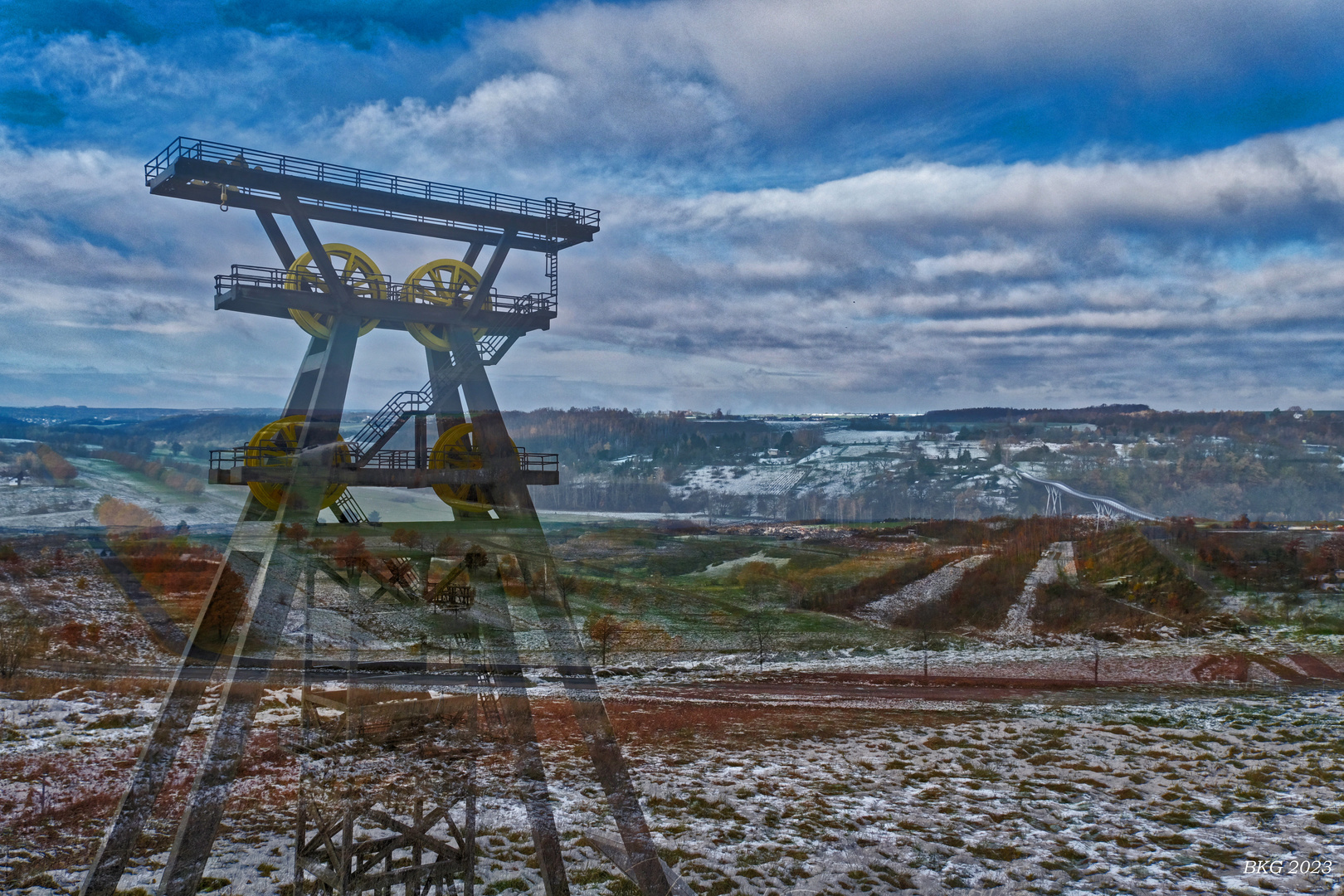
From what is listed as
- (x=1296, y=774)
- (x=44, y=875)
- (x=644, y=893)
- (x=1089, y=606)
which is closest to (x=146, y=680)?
(x=44, y=875)

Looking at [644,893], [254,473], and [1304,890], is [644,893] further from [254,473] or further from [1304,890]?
[1304,890]

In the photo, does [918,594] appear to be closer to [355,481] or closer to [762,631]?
[762,631]

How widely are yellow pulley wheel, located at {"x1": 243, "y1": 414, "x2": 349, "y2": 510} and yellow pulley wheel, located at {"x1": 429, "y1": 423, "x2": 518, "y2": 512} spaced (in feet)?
3.73

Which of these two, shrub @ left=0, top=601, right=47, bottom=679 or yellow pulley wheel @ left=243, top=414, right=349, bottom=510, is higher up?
yellow pulley wheel @ left=243, top=414, right=349, bottom=510

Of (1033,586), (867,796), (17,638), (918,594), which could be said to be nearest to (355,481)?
(867,796)

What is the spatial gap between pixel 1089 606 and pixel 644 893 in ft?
148

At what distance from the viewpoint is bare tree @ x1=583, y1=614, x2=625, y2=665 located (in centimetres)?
3614

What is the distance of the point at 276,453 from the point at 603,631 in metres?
27.4

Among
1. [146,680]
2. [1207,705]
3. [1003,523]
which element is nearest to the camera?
[146,680]

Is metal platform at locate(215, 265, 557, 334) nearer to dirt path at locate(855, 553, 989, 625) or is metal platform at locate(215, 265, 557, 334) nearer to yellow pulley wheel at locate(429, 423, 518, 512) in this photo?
yellow pulley wheel at locate(429, 423, 518, 512)

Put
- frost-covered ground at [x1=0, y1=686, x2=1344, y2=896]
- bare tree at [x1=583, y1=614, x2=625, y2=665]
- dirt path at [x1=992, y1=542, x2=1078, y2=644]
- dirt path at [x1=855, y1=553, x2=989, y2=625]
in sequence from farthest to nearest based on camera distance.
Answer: dirt path at [x1=855, y1=553, x2=989, y2=625] < dirt path at [x1=992, y1=542, x2=1078, y2=644] < bare tree at [x1=583, y1=614, x2=625, y2=665] < frost-covered ground at [x1=0, y1=686, x2=1344, y2=896]

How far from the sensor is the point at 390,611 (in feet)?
117

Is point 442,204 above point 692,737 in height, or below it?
above

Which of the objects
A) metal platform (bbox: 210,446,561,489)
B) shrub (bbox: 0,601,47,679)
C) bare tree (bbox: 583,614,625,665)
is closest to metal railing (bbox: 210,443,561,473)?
metal platform (bbox: 210,446,561,489)
